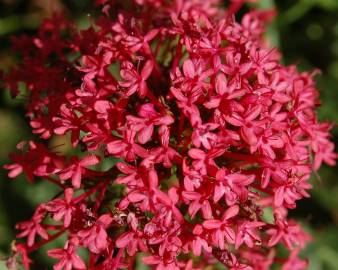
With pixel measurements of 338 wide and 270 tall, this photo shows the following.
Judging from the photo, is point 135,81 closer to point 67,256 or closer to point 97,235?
point 97,235

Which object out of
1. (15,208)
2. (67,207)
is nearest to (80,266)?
(67,207)

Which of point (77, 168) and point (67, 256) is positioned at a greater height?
point (77, 168)

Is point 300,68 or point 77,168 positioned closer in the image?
point 77,168

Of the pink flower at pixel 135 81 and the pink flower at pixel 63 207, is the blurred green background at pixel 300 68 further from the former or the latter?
the pink flower at pixel 135 81

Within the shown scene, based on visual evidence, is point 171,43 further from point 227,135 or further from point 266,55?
point 227,135

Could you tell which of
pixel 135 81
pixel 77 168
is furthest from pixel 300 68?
pixel 77 168

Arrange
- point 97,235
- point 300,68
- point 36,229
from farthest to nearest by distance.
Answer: point 300,68 → point 36,229 → point 97,235

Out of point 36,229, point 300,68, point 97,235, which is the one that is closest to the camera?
point 97,235

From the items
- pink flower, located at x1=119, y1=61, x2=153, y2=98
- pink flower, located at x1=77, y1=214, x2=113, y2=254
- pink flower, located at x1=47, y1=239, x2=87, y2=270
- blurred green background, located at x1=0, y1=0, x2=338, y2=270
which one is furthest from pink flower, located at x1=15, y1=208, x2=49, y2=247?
blurred green background, located at x1=0, y1=0, x2=338, y2=270

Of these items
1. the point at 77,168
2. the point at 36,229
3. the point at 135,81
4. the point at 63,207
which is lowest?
the point at 36,229
